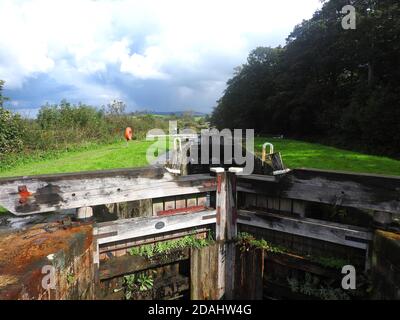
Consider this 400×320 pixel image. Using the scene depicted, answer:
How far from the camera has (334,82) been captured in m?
25.4

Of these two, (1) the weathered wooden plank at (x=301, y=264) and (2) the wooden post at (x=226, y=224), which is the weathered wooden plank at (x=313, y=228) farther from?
(1) the weathered wooden plank at (x=301, y=264)

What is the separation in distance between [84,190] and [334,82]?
85.2ft

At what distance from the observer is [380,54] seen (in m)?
19.7

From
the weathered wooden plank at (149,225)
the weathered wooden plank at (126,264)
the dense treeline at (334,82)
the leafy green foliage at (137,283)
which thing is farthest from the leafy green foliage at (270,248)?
the dense treeline at (334,82)

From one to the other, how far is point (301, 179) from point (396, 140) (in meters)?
15.1

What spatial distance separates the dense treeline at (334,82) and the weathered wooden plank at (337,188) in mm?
14912

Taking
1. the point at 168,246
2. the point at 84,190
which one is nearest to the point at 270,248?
the point at 168,246

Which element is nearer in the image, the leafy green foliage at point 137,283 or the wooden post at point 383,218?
the wooden post at point 383,218

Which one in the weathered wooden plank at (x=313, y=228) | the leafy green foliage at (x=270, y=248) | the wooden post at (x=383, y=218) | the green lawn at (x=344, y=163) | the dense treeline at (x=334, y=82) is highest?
the dense treeline at (x=334, y=82)

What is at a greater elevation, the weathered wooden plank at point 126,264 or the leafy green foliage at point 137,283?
the weathered wooden plank at point 126,264

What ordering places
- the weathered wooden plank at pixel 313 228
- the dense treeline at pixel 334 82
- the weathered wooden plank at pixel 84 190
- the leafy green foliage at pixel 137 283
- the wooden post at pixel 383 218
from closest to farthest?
the weathered wooden plank at pixel 84 190 < the wooden post at pixel 383 218 < the weathered wooden plank at pixel 313 228 < the leafy green foliage at pixel 137 283 < the dense treeline at pixel 334 82

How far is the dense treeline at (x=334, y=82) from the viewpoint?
1767 centimetres

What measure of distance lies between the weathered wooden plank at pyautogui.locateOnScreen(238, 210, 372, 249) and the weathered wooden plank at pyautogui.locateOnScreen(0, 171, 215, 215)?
1.17 m

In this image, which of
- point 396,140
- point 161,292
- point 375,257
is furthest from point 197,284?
point 396,140
